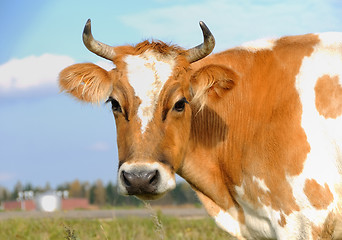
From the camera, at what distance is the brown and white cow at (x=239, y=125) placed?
5887mm

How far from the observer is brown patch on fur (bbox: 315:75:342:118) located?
247 inches

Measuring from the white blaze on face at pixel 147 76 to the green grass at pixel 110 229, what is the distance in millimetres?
5241

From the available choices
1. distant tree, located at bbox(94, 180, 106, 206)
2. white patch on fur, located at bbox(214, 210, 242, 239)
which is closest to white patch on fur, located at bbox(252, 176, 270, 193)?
white patch on fur, located at bbox(214, 210, 242, 239)

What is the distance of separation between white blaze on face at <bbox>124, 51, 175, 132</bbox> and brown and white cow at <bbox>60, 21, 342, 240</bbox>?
1 cm

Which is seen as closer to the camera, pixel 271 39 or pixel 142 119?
pixel 142 119

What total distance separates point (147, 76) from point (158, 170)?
1171 mm

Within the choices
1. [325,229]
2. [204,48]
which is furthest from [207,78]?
[325,229]

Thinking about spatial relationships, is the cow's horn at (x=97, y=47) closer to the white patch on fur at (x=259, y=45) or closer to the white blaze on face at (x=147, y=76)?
the white blaze on face at (x=147, y=76)

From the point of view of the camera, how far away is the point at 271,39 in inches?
289

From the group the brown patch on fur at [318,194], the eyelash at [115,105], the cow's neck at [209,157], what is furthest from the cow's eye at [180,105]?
the brown patch on fur at [318,194]

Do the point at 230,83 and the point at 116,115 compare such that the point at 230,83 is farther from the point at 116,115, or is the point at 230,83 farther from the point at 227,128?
the point at 116,115

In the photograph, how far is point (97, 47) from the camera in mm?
6645

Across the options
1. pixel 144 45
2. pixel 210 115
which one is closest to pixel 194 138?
pixel 210 115

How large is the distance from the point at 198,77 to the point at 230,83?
1.45 feet
